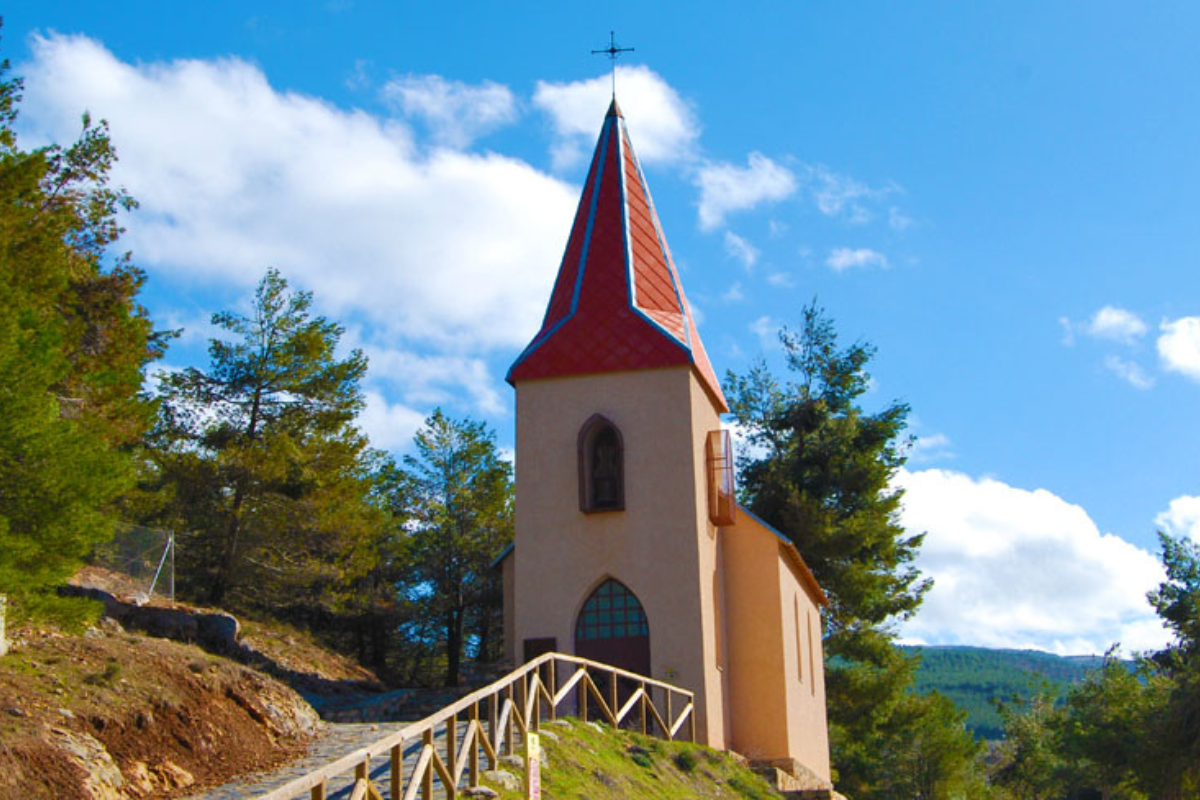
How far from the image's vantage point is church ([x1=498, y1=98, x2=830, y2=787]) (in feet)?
73.9

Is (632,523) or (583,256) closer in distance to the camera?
(632,523)

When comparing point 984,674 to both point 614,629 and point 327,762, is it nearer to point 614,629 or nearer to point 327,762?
point 614,629

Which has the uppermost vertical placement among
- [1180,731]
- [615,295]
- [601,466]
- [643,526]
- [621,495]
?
[615,295]

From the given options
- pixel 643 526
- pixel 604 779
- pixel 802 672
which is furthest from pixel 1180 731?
pixel 604 779

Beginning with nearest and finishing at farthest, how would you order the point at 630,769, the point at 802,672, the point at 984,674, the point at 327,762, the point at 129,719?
the point at 129,719 → the point at 327,762 → the point at 630,769 → the point at 802,672 → the point at 984,674

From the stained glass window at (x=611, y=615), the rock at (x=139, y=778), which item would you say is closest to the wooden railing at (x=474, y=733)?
the stained glass window at (x=611, y=615)

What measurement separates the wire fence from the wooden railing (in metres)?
6.29

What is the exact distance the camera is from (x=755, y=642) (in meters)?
23.8

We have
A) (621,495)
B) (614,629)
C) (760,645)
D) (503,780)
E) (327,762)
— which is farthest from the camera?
(760,645)

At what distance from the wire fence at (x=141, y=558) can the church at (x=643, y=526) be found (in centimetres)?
641

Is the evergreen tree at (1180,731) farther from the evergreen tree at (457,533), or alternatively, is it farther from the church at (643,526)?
the evergreen tree at (457,533)

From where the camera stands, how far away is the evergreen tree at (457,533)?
3428cm

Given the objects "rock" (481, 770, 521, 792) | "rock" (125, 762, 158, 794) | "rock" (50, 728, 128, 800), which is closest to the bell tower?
"rock" (481, 770, 521, 792)

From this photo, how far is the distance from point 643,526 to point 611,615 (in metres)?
1.69
